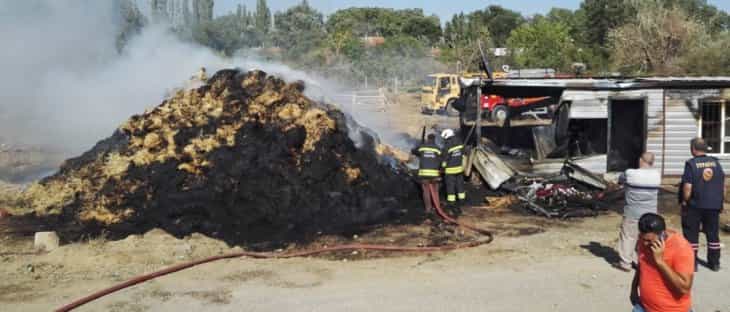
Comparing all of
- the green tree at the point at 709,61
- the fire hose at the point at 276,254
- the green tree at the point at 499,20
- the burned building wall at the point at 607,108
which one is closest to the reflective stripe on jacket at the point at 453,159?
the fire hose at the point at 276,254

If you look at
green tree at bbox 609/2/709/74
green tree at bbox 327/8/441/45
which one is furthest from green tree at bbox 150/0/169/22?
green tree at bbox 327/8/441/45

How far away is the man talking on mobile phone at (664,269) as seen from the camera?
4285mm

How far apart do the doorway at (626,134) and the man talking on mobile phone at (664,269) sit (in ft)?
35.6

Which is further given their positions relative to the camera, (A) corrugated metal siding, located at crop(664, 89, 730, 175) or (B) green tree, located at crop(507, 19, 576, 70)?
(B) green tree, located at crop(507, 19, 576, 70)

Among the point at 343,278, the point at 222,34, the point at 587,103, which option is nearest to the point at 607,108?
the point at 587,103

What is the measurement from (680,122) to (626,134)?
1.15 metres

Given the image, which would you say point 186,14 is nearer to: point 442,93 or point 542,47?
point 442,93

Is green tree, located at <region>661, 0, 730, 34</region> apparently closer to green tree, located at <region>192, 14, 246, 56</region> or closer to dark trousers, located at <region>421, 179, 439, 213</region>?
green tree, located at <region>192, 14, 246, 56</region>

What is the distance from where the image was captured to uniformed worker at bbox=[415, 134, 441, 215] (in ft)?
38.9

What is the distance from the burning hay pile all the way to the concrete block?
0.90m

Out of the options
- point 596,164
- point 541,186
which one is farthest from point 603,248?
point 596,164

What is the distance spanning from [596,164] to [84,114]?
15.1 m

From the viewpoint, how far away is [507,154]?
1573 cm

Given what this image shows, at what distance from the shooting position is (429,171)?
39.1ft
